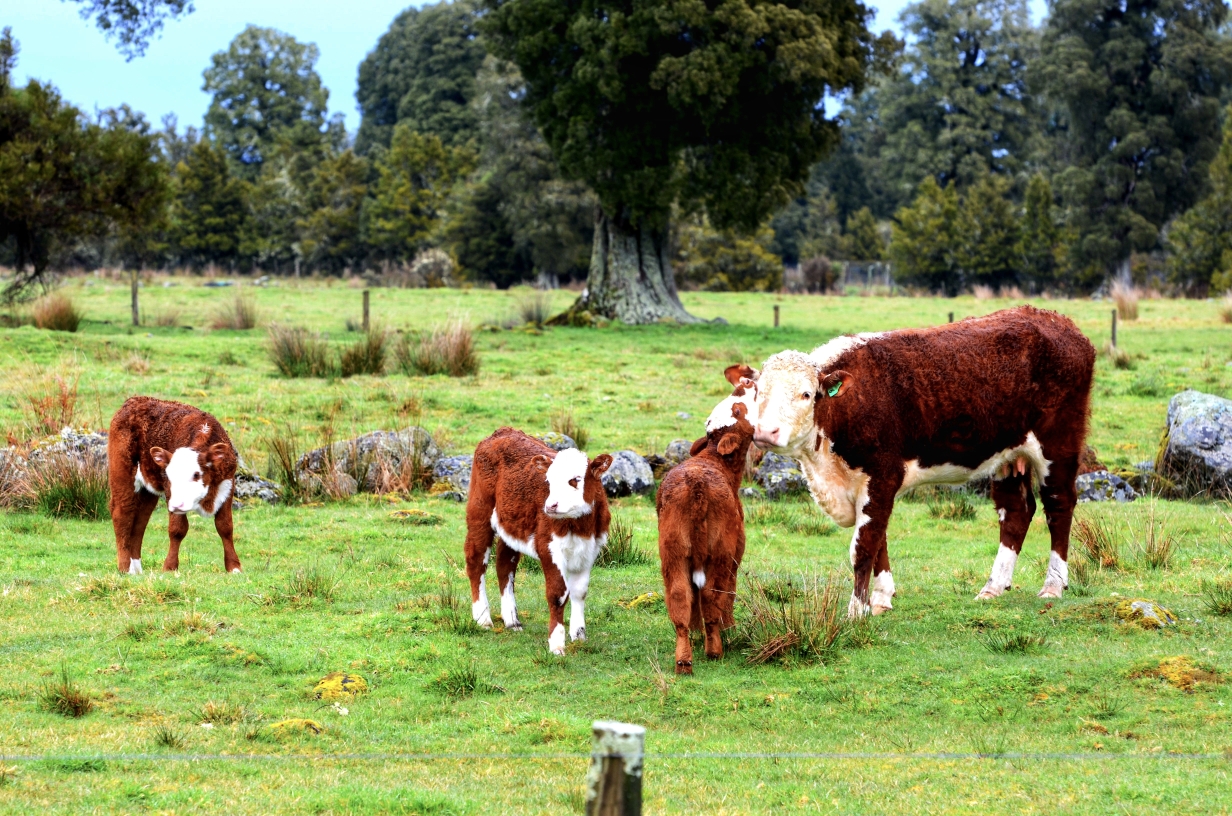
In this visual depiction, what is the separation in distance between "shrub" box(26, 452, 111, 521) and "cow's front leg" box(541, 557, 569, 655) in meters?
6.56

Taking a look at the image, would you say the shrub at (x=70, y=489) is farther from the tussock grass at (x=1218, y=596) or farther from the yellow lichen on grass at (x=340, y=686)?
the tussock grass at (x=1218, y=596)

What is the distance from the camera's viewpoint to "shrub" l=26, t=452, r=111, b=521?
13383mm

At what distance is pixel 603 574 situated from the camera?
11.3m

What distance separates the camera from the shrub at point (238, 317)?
30.4m

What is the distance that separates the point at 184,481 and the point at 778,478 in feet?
24.1

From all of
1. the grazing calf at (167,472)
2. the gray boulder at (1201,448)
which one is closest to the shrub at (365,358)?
the grazing calf at (167,472)

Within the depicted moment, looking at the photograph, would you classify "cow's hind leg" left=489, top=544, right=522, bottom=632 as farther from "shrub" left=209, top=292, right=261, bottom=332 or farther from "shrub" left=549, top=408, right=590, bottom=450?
"shrub" left=209, top=292, right=261, bottom=332

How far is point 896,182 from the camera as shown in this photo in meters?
75.6

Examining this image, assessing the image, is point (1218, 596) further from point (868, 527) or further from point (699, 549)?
point (699, 549)

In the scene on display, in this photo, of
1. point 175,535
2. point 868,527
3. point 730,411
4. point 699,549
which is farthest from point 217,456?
point 868,527

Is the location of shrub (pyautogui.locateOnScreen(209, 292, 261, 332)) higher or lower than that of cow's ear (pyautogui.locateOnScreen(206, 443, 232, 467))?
higher

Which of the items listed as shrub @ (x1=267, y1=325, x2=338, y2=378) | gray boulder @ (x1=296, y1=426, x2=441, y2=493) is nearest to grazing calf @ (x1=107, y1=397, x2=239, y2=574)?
gray boulder @ (x1=296, y1=426, x2=441, y2=493)

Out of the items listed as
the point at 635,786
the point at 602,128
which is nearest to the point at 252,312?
the point at 602,128

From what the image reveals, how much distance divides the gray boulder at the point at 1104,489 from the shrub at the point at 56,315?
19.7 meters
